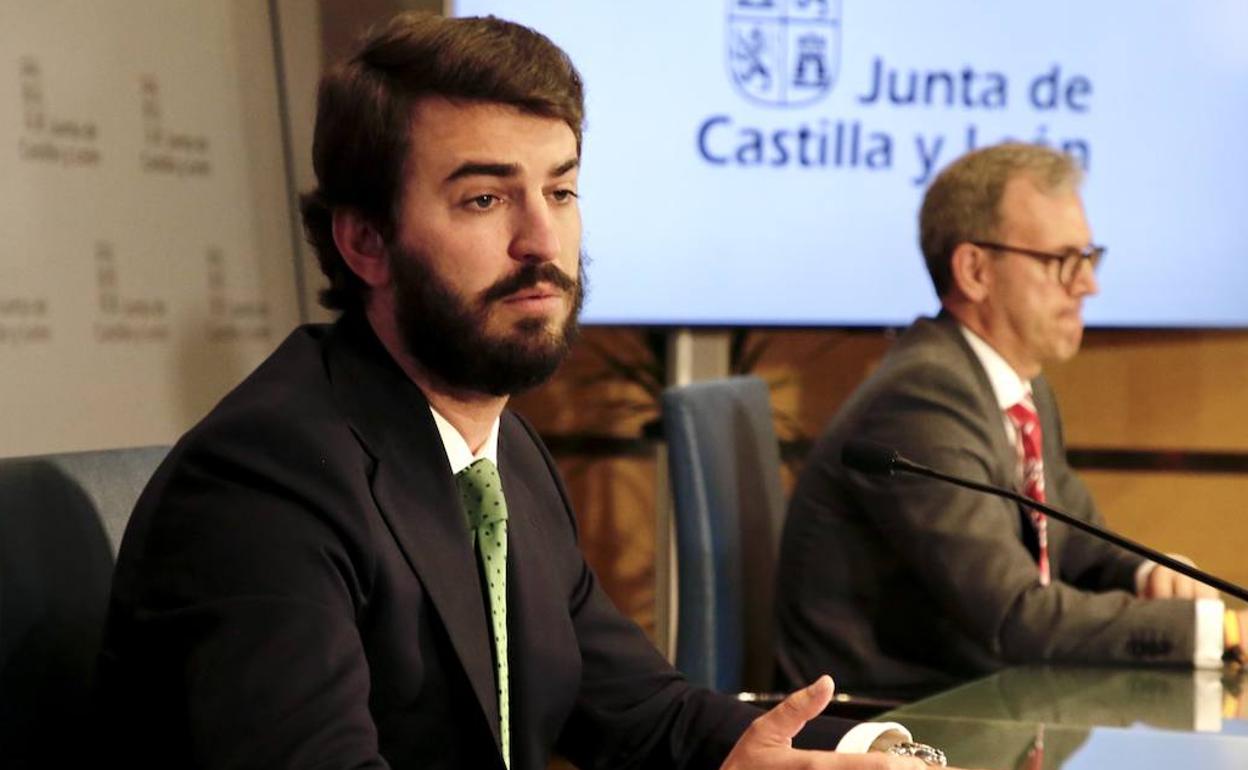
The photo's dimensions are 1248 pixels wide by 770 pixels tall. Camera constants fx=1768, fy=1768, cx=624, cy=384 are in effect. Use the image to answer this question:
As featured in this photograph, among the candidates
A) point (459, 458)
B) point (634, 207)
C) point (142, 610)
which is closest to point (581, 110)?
point (459, 458)

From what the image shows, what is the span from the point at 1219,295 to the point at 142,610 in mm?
3198

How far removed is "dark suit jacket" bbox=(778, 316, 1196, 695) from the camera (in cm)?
253

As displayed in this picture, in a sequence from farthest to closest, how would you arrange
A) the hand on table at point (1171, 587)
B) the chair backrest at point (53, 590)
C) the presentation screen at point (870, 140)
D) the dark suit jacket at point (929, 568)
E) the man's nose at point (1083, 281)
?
the presentation screen at point (870, 140) → the man's nose at point (1083, 281) → the hand on table at point (1171, 587) → the dark suit jacket at point (929, 568) → the chair backrest at point (53, 590)

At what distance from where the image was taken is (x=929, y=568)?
2660 mm

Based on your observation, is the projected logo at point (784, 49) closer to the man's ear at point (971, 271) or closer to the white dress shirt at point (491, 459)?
the man's ear at point (971, 271)

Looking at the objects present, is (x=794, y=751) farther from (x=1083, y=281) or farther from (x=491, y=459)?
(x=1083, y=281)

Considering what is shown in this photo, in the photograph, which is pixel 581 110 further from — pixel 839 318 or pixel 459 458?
pixel 839 318

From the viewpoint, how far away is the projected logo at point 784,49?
3.88 meters

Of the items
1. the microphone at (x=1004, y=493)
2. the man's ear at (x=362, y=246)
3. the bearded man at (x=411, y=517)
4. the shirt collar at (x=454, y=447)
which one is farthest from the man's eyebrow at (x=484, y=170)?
the microphone at (x=1004, y=493)

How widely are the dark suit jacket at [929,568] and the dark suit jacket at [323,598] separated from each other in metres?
0.79

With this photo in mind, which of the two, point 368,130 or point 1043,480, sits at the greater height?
point 368,130

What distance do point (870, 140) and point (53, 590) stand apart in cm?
268

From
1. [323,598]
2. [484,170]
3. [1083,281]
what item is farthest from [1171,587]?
[323,598]

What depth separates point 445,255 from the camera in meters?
1.71
